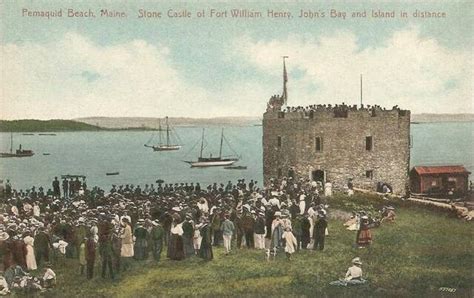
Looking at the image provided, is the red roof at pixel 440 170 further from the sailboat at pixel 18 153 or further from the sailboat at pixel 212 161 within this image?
the sailboat at pixel 18 153

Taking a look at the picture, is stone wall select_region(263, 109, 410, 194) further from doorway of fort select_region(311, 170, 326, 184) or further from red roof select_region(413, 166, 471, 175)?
red roof select_region(413, 166, 471, 175)

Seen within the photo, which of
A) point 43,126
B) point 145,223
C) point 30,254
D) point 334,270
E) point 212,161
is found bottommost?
point 334,270

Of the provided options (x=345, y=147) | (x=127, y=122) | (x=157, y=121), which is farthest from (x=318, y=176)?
(x=127, y=122)

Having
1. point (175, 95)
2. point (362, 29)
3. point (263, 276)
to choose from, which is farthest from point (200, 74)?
point (263, 276)

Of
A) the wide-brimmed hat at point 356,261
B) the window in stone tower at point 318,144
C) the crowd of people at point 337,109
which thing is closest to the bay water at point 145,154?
the crowd of people at point 337,109

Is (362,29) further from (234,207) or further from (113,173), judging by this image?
(113,173)

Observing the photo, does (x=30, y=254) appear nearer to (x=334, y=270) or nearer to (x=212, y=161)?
(x=212, y=161)
